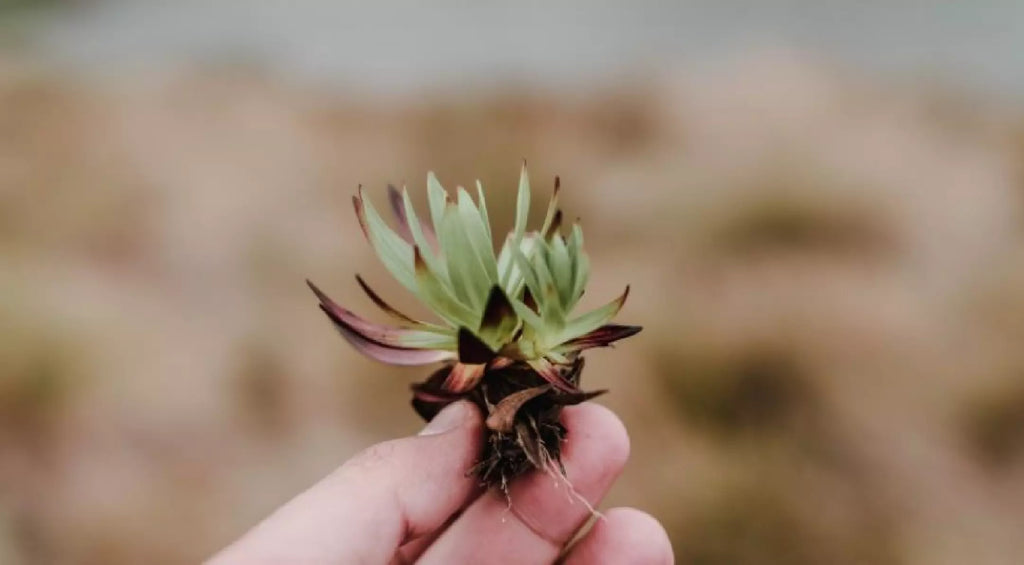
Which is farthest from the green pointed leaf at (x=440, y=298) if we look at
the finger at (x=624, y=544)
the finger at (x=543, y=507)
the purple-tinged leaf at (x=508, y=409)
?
the finger at (x=624, y=544)

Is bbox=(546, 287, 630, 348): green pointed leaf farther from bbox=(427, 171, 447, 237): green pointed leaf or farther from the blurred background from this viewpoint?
the blurred background

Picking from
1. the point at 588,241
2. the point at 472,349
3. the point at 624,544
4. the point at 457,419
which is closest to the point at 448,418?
the point at 457,419

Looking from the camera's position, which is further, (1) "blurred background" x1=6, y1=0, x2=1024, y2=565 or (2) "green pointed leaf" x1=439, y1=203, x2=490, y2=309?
(1) "blurred background" x1=6, y1=0, x2=1024, y2=565

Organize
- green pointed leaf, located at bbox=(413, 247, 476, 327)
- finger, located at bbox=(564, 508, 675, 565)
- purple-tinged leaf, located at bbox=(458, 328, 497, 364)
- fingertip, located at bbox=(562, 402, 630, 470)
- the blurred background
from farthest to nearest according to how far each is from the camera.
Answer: the blurred background → finger, located at bbox=(564, 508, 675, 565) → fingertip, located at bbox=(562, 402, 630, 470) → green pointed leaf, located at bbox=(413, 247, 476, 327) → purple-tinged leaf, located at bbox=(458, 328, 497, 364)

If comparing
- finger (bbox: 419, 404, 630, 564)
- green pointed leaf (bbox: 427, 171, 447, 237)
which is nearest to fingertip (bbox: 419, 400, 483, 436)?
finger (bbox: 419, 404, 630, 564)

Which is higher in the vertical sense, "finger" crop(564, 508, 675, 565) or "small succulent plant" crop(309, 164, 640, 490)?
"small succulent plant" crop(309, 164, 640, 490)

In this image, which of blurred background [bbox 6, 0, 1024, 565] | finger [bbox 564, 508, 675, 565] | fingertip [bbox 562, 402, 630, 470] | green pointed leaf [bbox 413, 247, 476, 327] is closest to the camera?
green pointed leaf [bbox 413, 247, 476, 327]
